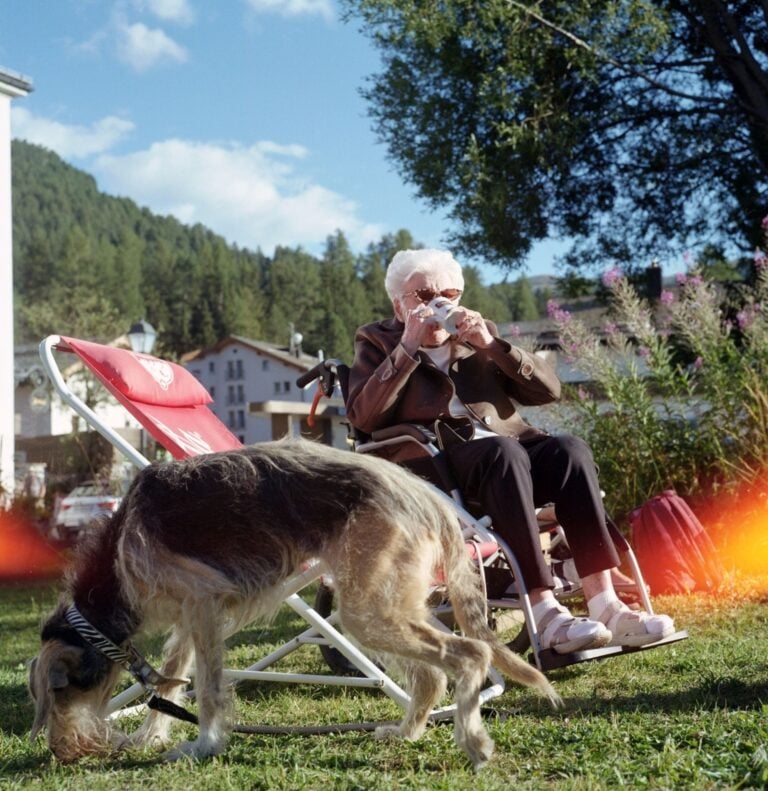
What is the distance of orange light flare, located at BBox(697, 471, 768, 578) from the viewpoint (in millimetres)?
5984

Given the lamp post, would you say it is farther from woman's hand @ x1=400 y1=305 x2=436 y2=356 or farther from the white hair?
woman's hand @ x1=400 y1=305 x2=436 y2=356

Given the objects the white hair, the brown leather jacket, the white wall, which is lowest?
the brown leather jacket

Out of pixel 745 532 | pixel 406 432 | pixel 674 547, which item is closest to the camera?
pixel 406 432

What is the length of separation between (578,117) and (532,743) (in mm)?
9075

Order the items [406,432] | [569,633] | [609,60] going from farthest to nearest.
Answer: [609,60]
[406,432]
[569,633]

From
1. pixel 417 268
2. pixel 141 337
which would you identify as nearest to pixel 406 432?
pixel 417 268

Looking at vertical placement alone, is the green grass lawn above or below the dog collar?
below

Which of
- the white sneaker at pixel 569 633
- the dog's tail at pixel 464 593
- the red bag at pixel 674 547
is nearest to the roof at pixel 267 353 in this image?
the red bag at pixel 674 547

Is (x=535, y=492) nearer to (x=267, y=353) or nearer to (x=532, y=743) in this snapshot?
(x=532, y=743)

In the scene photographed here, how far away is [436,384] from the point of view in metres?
3.78

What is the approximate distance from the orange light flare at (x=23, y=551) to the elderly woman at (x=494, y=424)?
7.25 m

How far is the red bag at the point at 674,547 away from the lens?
220 inches

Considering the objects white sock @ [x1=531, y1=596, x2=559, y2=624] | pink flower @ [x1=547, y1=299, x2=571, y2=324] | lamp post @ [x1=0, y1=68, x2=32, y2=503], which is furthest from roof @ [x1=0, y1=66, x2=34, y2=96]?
white sock @ [x1=531, y1=596, x2=559, y2=624]

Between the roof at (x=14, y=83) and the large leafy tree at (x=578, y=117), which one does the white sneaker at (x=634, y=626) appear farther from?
the roof at (x=14, y=83)
